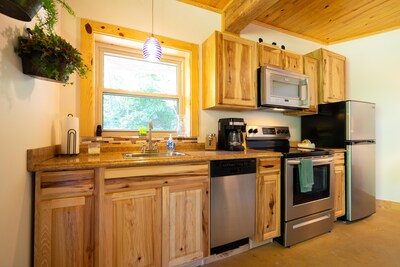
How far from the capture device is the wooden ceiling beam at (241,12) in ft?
6.12

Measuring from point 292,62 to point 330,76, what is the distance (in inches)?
31.2

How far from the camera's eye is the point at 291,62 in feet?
8.09

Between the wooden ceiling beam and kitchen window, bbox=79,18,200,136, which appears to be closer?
kitchen window, bbox=79,18,200,136

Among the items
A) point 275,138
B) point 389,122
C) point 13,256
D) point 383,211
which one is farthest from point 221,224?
point 389,122

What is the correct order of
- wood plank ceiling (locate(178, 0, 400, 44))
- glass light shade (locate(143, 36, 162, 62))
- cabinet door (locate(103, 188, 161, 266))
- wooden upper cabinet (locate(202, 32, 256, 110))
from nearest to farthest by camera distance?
1. cabinet door (locate(103, 188, 161, 266))
2. glass light shade (locate(143, 36, 162, 62))
3. wooden upper cabinet (locate(202, 32, 256, 110))
4. wood plank ceiling (locate(178, 0, 400, 44))

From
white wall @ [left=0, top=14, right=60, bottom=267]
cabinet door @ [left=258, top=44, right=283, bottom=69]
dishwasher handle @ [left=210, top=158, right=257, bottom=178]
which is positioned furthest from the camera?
cabinet door @ [left=258, top=44, right=283, bottom=69]

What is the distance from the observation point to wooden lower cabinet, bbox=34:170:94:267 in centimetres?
108

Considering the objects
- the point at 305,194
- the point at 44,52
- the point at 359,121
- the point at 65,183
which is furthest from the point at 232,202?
the point at 359,121

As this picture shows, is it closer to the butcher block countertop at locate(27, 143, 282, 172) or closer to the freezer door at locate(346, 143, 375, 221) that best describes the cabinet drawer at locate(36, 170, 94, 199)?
the butcher block countertop at locate(27, 143, 282, 172)

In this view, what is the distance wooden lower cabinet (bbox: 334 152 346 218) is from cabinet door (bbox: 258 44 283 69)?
4.66 feet

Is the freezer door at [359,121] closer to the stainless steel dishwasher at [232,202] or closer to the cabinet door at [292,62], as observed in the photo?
the cabinet door at [292,62]

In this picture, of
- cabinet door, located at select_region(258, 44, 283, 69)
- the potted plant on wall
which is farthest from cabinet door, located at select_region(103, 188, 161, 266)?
cabinet door, located at select_region(258, 44, 283, 69)

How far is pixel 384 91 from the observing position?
9.39 ft

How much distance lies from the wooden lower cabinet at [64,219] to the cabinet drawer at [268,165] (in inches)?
56.4
